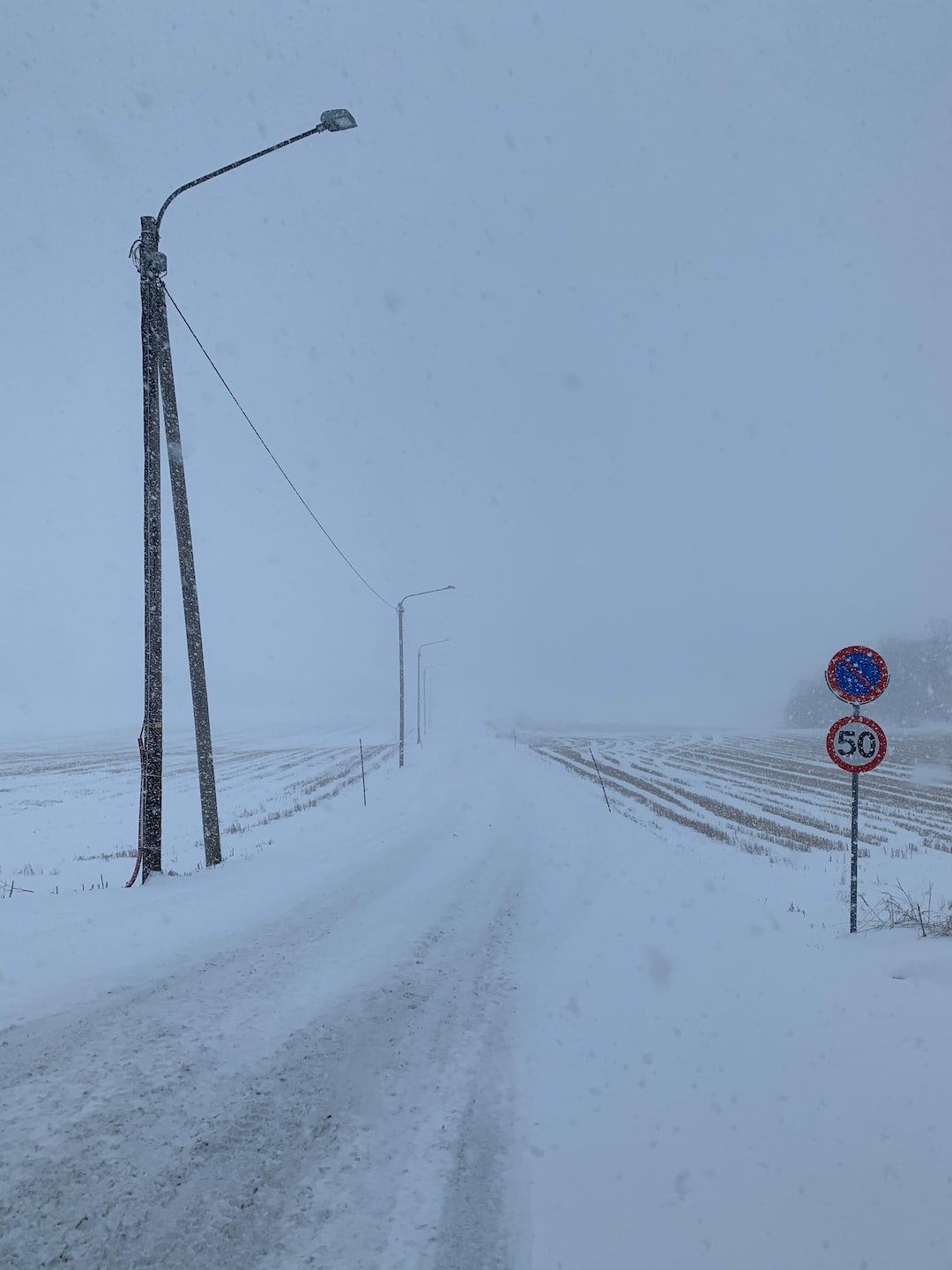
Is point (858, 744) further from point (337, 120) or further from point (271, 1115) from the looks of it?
point (337, 120)

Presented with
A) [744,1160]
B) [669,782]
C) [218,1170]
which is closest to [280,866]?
[218,1170]

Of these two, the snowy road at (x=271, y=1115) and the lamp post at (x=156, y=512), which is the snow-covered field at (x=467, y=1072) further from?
the lamp post at (x=156, y=512)

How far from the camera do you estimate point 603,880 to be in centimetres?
1014

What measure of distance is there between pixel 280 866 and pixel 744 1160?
330 inches

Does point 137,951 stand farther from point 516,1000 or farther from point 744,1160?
point 744,1160

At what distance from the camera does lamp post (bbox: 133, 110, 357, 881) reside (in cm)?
969

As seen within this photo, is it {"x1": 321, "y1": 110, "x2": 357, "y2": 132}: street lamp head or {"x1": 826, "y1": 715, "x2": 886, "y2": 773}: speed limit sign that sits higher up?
{"x1": 321, "y1": 110, "x2": 357, "y2": 132}: street lamp head

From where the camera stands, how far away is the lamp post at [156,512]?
9.69 meters

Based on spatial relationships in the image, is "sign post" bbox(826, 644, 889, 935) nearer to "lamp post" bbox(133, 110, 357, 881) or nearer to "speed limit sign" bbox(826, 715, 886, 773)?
"speed limit sign" bbox(826, 715, 886, 773)

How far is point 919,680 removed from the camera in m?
90.2

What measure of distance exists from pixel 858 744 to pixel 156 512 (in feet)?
32.5

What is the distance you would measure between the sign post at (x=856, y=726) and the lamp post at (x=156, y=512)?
8.53 meters

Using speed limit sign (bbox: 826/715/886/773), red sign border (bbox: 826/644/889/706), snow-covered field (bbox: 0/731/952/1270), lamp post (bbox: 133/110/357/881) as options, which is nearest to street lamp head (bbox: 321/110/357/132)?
lamp post (bbox: 133/110/357/881)

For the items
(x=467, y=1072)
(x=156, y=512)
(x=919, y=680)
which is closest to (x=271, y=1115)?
(x=467, y=1072)
